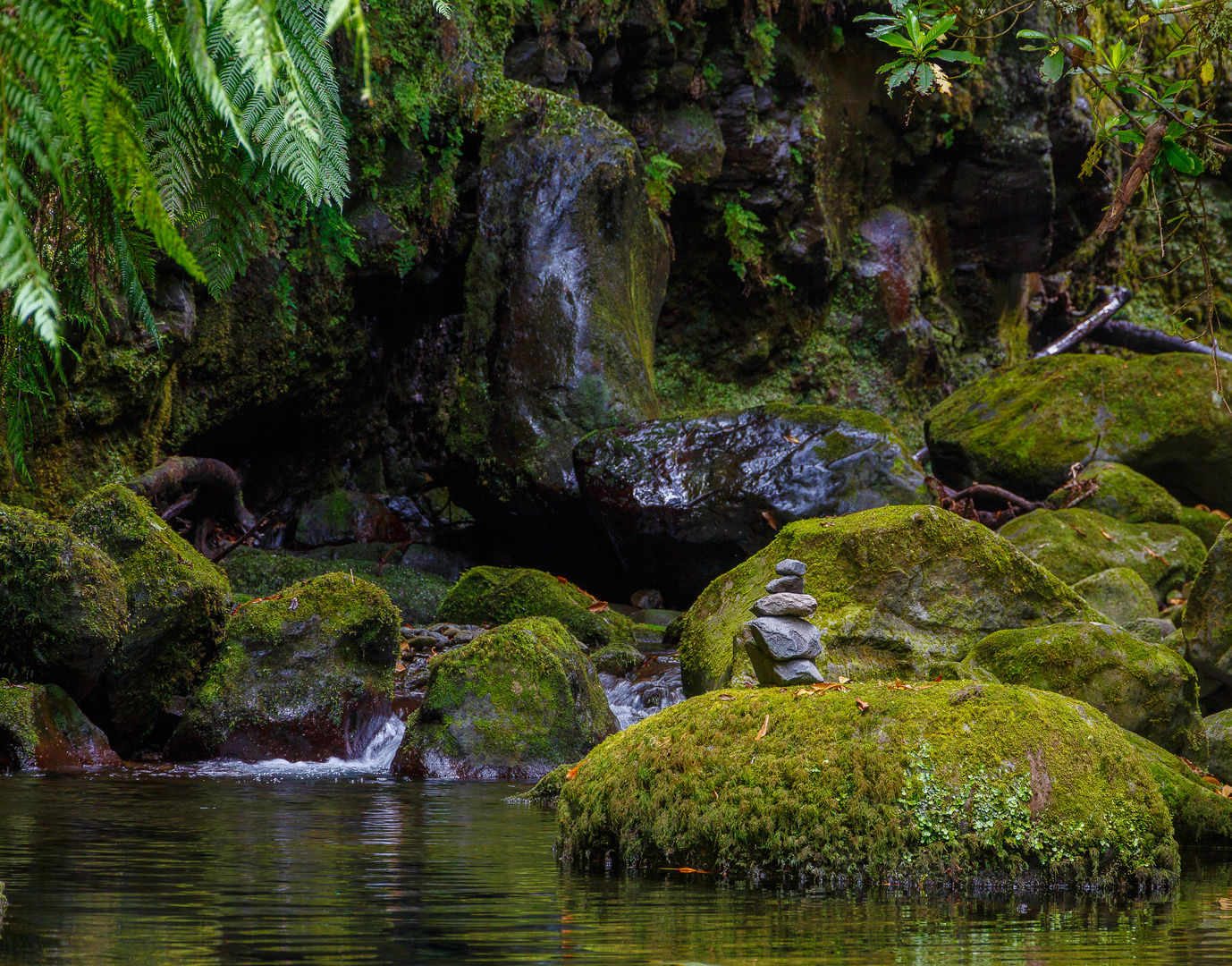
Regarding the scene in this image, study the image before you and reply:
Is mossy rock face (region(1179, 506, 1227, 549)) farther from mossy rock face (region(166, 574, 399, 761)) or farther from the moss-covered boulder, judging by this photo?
the moss-covered boulder

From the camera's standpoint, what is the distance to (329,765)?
7609 mm

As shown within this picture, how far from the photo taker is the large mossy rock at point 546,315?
560 inches

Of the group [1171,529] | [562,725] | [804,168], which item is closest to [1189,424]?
[1171,529]

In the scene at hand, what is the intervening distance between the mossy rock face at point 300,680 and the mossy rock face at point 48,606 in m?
0.81

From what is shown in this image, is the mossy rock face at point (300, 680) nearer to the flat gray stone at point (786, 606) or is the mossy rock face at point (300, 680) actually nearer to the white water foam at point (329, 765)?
the white water foam at point (329, 765)

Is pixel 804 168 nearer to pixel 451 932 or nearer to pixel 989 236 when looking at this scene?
pixel 989 236

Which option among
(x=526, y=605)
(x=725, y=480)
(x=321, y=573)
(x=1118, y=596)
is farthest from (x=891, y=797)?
(x=321, y=573)

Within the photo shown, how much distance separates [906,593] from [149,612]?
4963mm

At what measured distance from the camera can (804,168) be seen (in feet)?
63.8

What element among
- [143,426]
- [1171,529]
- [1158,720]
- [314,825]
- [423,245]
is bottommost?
[314,825]

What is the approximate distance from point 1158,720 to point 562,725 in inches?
137

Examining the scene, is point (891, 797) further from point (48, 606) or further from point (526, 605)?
point (526, 605)

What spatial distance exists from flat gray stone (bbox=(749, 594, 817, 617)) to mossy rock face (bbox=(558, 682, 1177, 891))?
62 centimetres

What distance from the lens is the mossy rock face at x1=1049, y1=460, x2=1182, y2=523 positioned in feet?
41.1
